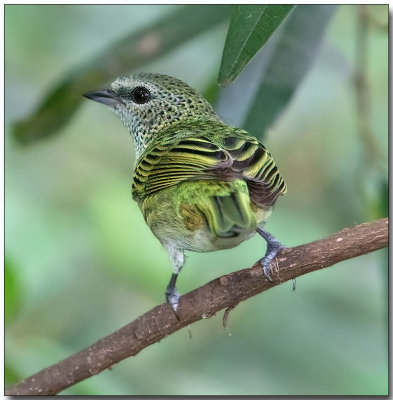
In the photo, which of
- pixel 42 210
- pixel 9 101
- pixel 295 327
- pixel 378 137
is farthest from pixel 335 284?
pixel 9 101

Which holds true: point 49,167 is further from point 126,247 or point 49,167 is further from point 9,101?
point 126,247

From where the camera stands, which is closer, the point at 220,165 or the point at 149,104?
the point at 220,165

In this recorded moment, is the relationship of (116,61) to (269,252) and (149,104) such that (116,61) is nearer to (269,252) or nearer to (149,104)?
(149,104)

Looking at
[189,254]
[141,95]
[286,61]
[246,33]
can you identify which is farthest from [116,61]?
[246,33]

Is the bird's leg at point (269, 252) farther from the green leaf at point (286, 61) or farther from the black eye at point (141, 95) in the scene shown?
the black eye at point (141, 95)

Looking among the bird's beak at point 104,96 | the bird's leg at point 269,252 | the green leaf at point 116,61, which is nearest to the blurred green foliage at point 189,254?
the green leaf at point 116,61

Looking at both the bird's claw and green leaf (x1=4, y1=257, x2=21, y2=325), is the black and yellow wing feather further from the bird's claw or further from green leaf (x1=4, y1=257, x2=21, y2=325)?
green leaf (x1=4, y1=257, x2=21, y2=325)
